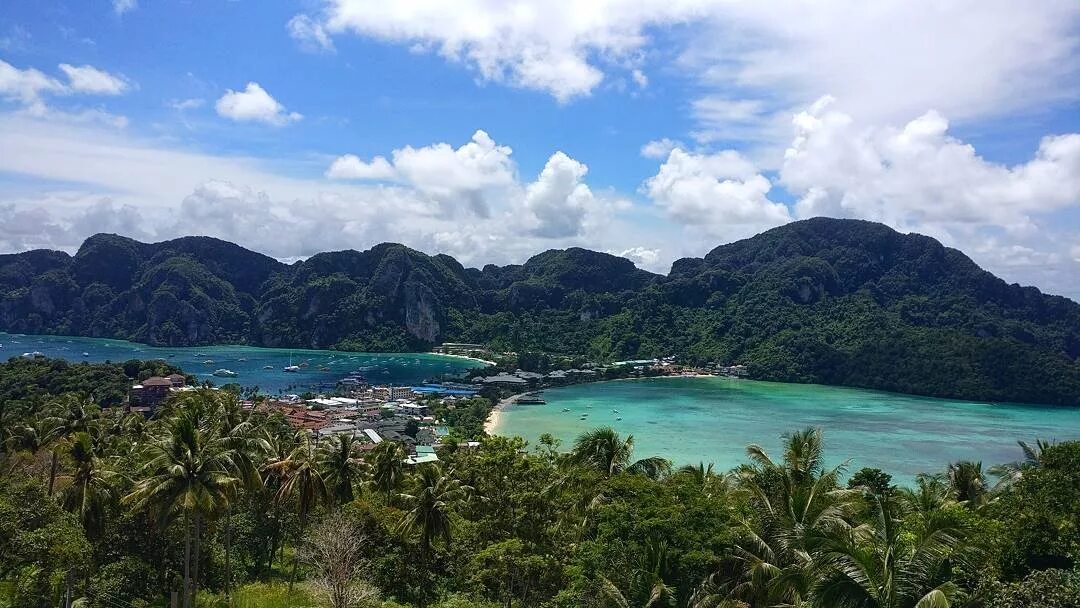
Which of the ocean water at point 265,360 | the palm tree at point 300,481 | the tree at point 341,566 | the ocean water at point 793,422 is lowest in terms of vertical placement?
the ocean water at point 265,360

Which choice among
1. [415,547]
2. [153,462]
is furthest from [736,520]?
[153,462]

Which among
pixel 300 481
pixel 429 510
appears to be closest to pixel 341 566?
pixel 429 510

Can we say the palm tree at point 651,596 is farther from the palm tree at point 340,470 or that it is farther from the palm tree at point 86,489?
the palm tree at point 86,489

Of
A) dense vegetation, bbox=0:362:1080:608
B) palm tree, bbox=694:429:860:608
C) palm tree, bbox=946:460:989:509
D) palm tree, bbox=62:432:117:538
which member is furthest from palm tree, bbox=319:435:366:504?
palm tree, bbox=946:460:989:509

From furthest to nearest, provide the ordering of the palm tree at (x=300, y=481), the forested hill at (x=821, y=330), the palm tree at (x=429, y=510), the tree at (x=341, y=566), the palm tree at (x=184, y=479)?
the forested hill at (x=821, y=330) → the palm tree at (x=300, y=481) → the palm tree at (x=429, y=510) → the tree at (x=341, y=566) → the palm tree at (x=184, y=479)

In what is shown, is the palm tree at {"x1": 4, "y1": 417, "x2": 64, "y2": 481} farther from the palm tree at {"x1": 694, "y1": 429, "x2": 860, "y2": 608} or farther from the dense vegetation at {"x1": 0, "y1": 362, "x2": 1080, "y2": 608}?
the palm tree at {"x1": 694, "y1": 429, "x2": 860, "y2": 608}

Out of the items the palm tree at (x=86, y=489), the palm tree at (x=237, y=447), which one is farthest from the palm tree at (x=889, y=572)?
the palm tree at (x=86, y=489)

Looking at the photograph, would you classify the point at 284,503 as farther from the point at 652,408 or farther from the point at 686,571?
the point at 652,408
